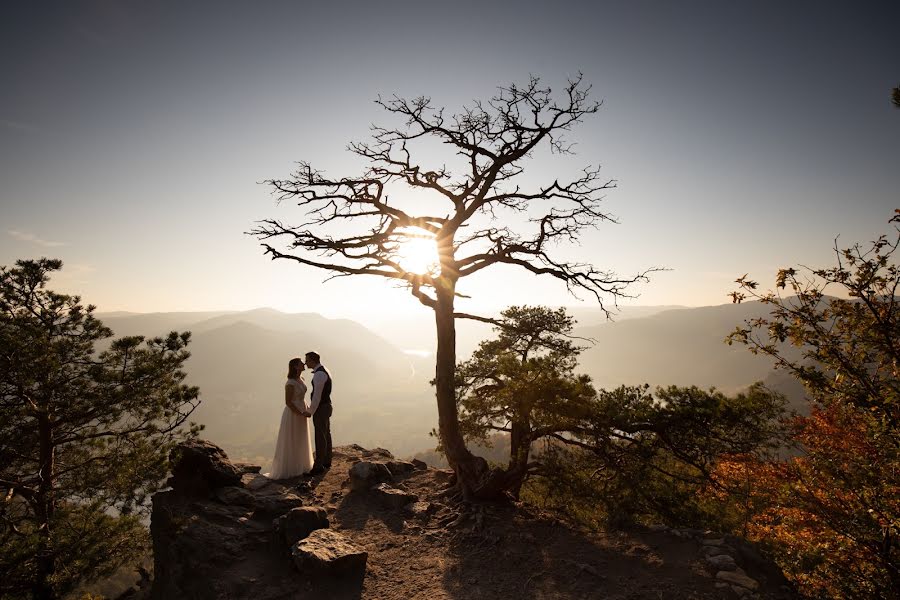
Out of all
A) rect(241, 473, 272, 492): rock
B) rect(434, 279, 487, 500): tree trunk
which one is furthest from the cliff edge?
rect(434, 279, 487, 500): tree trunk

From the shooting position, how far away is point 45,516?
8.05 meters

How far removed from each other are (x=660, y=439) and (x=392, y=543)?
5460mm

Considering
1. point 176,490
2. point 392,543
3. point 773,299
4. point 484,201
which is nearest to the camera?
Result: point 773,299

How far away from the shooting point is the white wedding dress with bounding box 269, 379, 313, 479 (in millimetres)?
9711

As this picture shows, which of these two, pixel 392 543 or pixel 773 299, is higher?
pixel 773 299

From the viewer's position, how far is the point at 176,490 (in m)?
7.75

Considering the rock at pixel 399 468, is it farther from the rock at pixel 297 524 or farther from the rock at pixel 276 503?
the rock at pixel 297 524

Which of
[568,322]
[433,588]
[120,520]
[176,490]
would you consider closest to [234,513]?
[176,490]

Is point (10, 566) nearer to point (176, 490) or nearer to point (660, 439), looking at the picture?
point (176, 490)

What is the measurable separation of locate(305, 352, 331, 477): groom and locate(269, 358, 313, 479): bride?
218mm

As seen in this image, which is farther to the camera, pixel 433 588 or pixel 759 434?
pixel 759 434

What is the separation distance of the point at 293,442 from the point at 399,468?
2.93 metres

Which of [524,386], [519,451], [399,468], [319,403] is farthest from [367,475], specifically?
[524,386]

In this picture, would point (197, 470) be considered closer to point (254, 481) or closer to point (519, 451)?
point (254, 481)
